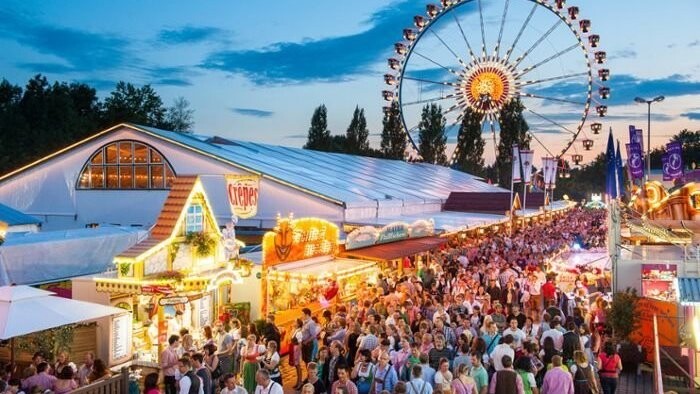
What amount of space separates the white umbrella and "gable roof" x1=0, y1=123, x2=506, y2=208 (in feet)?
36.5

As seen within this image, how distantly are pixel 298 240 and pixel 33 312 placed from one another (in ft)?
23.4

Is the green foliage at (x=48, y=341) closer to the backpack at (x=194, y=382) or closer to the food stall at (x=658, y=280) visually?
the backpack at (x=194, y=382)

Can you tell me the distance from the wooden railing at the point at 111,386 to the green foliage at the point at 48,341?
3.17 meters

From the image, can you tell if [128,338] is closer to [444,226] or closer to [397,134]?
[444,226]

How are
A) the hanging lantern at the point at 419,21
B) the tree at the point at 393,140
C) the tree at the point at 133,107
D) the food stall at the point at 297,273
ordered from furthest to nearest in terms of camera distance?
the tree at the point at 393,140 → the tree at the point at 133,107 → the hanging lantern at the point at 419,21 → the food stall at the point at 297,273

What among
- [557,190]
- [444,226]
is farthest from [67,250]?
[557,190]

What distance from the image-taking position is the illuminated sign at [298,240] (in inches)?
565

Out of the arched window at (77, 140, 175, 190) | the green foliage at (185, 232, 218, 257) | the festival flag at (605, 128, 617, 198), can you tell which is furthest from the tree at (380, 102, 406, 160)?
the green foliage at (185, 232, 218, 257)

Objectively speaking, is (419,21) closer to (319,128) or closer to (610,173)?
(610,173)

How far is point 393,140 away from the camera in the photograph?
221 ft

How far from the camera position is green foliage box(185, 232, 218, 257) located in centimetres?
1252

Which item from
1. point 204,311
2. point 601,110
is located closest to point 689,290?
point 204,311

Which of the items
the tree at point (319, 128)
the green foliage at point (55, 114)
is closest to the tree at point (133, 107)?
the green foliage at point (55, 114)

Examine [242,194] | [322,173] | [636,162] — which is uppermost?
[636,162]
